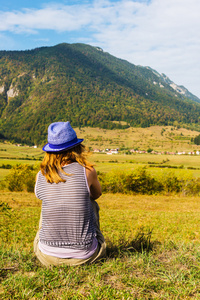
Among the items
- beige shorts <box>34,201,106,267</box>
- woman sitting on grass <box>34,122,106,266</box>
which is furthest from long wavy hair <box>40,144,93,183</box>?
beige shorts <box>34,201,106,267</box>

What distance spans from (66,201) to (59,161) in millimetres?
481

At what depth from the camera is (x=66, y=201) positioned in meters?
2.75

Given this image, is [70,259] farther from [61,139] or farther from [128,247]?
[61,139]

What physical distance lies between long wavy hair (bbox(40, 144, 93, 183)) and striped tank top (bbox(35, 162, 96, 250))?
0.21ft

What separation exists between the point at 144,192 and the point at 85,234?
133ft

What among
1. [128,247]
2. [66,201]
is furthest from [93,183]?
[128,247]

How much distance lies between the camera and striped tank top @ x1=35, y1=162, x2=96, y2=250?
9.01 ft

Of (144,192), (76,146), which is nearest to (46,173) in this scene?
(76,146)

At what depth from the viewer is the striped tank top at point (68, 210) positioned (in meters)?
2.75

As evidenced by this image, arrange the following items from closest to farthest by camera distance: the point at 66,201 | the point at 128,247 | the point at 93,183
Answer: the point at 66,201 < the point at 93,183 < the point at 128,247

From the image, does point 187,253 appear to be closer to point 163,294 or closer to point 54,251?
point 163,294

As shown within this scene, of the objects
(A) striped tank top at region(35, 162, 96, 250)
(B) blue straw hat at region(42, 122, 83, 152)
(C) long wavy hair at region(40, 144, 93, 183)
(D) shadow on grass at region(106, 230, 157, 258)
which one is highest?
(B) blue straw hat at region(42, 122, 83, 152)

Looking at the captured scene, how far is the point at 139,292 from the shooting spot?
2.35m

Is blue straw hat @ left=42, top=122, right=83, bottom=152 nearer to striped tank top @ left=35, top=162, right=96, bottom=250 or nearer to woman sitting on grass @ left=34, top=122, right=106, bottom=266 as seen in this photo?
woman sitting on grass @ left=34, top=122, right=106, bottom=266
